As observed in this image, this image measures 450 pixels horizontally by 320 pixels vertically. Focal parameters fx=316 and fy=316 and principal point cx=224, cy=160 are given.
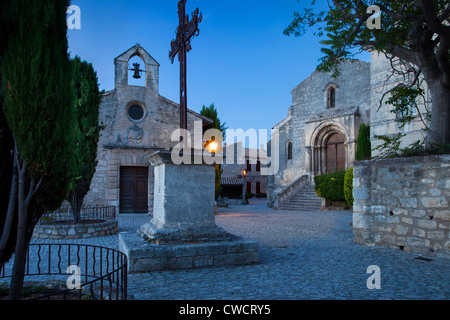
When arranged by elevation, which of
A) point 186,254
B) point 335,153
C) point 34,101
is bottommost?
point 186,254

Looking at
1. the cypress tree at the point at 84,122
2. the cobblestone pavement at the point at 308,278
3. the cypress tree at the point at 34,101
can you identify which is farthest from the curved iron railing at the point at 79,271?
the cypress tree at the point at 84,122

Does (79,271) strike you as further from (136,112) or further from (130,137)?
(136,112)

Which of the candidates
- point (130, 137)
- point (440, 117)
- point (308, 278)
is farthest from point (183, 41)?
point (130, 137)

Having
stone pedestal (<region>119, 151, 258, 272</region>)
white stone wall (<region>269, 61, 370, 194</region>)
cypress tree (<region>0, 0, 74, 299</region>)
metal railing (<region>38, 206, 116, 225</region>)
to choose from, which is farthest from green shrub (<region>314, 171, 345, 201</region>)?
cypress tree (<region>0, 0, 74, 299</region>)

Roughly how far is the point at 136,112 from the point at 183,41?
391 inches

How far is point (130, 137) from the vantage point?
47.7 feet

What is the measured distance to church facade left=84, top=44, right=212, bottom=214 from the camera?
1405 centimetres

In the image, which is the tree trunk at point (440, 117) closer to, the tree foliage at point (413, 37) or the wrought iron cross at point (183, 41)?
the tree foliage at point (413, 37)

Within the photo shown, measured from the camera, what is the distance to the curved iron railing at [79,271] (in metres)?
3.20

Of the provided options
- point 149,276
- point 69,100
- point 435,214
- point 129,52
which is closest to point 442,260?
point 435,214

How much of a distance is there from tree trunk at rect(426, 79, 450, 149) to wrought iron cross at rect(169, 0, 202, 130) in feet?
16.2

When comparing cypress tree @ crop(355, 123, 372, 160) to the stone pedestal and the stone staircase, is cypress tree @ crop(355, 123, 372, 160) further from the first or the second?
the stone pedestal
